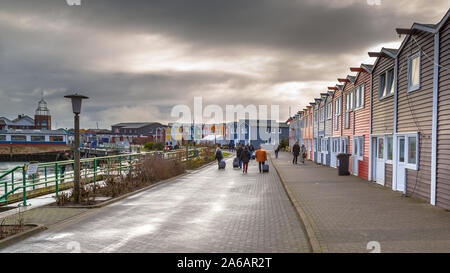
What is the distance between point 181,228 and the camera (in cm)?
797

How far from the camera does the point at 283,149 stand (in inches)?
2776

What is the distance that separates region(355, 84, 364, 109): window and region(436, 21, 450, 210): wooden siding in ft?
29.0

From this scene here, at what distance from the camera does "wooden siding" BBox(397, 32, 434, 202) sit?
11.0 m

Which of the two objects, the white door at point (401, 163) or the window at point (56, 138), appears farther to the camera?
the window at point (56, 138)

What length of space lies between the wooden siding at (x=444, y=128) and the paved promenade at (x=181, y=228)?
3940mm

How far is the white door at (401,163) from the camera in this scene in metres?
13.0

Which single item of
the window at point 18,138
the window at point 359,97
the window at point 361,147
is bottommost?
the window at point 18,138

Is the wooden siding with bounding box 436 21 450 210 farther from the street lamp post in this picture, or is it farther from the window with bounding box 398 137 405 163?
the street lamp post

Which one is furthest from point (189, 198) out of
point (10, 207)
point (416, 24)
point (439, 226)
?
point (416, 24)

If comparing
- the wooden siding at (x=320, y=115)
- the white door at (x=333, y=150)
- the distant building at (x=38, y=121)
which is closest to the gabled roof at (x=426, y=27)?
the white door at (x=333, y=150)

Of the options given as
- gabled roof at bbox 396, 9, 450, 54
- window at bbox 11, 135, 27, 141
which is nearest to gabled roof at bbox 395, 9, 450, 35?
gabled roof at bbox 396, 9, 450, 54

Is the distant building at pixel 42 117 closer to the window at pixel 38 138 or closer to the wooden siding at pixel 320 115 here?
the window at pixel 38 138
